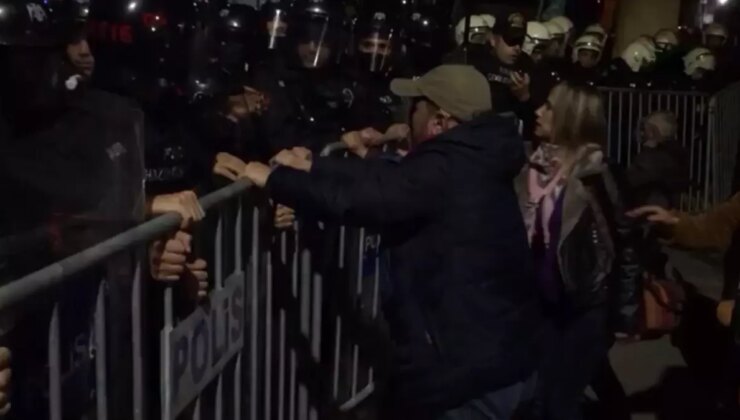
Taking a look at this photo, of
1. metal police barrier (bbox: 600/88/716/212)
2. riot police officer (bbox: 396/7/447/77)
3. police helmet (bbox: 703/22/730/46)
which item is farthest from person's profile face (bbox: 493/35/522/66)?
police helmet (bbox: 703/22/730/46)

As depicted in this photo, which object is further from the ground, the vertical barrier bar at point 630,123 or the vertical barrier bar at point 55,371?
the vertical barrier bar at point 55,371

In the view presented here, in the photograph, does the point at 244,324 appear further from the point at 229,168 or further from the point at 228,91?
the point at 228,91

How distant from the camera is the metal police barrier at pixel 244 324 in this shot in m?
3.09

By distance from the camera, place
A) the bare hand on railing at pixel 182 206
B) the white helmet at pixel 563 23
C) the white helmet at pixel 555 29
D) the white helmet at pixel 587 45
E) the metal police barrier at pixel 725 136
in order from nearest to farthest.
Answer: the bare hand on railing at pixel 182 206 < the white helmet at pixel 555 29 < the metal police barrier at pixel 725 136 < the white helmet at pixel 587 45 < the white helmet at pixel 563 23

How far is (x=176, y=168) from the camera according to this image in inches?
178

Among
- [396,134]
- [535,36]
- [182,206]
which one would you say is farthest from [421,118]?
[535,36]

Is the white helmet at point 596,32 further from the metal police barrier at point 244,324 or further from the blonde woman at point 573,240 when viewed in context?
the metal police barrier at point 244,324

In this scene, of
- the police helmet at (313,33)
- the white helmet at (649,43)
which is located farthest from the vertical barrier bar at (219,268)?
the white helmet at (649,43)

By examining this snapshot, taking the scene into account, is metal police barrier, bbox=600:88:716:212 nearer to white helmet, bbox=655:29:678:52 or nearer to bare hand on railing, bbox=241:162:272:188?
white helmet, bbox=655:29:678:52

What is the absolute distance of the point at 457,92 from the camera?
4.55 metres

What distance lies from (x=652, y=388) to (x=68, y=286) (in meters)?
5.48

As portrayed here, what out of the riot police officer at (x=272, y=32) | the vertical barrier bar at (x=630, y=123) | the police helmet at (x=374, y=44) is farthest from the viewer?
the vertical barrier bar at (x=630, y=123)

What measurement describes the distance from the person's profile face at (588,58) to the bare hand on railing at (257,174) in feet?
31.5

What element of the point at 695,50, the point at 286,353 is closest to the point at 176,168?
the point at 286,353
